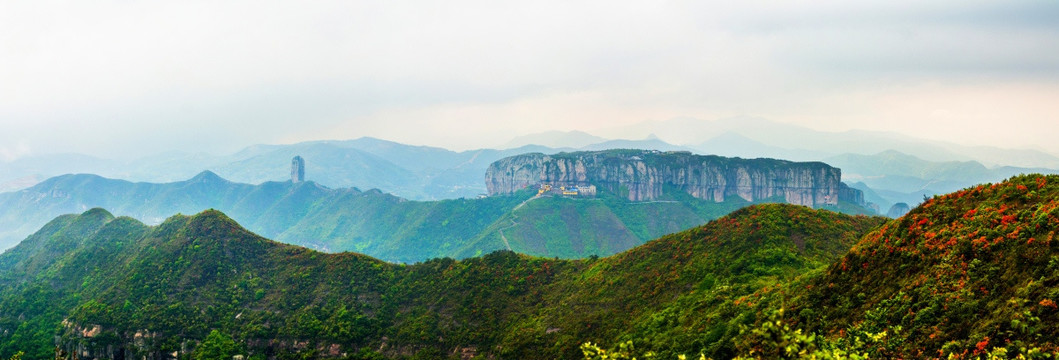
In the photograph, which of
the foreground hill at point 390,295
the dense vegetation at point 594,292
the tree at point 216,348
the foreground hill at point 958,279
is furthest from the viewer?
the tree at point 216,348

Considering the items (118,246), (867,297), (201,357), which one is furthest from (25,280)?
(867,297)

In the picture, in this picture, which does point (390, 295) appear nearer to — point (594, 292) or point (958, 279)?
point (594, 292)

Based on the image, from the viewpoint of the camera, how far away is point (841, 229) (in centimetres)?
6456

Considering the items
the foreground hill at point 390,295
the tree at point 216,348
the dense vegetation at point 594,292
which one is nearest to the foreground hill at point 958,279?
the dense vegetation at point 594,292

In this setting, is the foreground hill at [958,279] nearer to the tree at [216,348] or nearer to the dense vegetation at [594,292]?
the dense vegetation at [594,292]

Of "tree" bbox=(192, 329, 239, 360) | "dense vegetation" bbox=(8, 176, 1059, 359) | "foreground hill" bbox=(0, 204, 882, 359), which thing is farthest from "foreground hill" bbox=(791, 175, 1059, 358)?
"tree" bbox=(192, 329, 239, 360)

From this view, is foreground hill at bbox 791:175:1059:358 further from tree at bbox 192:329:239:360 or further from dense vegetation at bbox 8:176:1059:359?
tree at bbox 192:329:239:360

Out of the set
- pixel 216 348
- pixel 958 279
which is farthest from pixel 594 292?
pixel 216 348

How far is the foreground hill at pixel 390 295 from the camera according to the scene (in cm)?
5494

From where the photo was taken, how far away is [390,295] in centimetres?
7756

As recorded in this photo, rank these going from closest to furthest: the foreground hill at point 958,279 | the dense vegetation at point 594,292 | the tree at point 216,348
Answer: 1. the foreground hill at point 958,279
2. the dense vegetation at point 594,292
3. the tree at point 216,348

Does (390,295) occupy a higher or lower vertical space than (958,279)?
lower

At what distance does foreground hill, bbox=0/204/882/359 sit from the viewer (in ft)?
180

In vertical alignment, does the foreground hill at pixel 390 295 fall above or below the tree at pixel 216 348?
above
